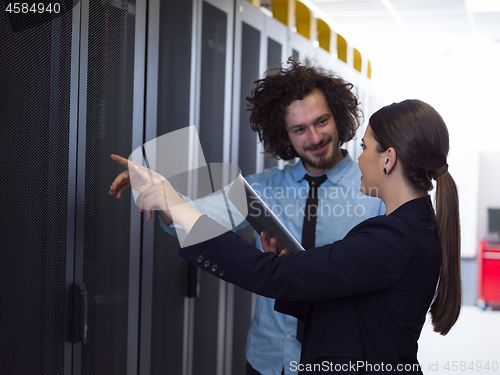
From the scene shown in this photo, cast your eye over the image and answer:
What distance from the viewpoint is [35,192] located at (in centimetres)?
127

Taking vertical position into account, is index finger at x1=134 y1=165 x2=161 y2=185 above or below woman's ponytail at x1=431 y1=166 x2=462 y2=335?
above

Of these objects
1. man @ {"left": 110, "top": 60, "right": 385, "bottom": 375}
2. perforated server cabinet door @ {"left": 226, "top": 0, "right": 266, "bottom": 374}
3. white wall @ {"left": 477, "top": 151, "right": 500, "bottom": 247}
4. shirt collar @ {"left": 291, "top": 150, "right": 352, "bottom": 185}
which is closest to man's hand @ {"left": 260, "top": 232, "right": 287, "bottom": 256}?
man @ {"left": 110, "top": 60, "right": 385, "bottom": 375}

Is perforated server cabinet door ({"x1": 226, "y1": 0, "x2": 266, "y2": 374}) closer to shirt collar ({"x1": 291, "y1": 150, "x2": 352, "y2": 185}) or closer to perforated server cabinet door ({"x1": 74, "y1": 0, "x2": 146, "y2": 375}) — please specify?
shirt collar ({"x1": 291, "y1": 150, "x2": 352, "y2": 185})

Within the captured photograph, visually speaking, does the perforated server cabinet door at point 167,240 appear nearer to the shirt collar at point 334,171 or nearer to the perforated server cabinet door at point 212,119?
the perforated server cabinet door at point 212,119

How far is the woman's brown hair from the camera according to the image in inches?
45.5

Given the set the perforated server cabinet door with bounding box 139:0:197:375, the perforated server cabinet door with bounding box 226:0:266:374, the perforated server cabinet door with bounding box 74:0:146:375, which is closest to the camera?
the perforated server cabinet door with bounding box 74:0:146:375

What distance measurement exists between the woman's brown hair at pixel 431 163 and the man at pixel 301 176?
0.62 meters

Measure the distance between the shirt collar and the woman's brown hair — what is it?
684 millimetres

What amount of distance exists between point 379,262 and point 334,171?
2.92 feet

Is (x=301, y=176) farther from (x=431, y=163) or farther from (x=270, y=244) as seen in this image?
(x=431, y=163)

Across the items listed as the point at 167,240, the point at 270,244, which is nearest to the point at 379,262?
the point at 270,244

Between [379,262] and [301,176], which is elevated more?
[301,176]

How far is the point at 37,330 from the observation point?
130 cm

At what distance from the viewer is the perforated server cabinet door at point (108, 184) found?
1.42 metres
